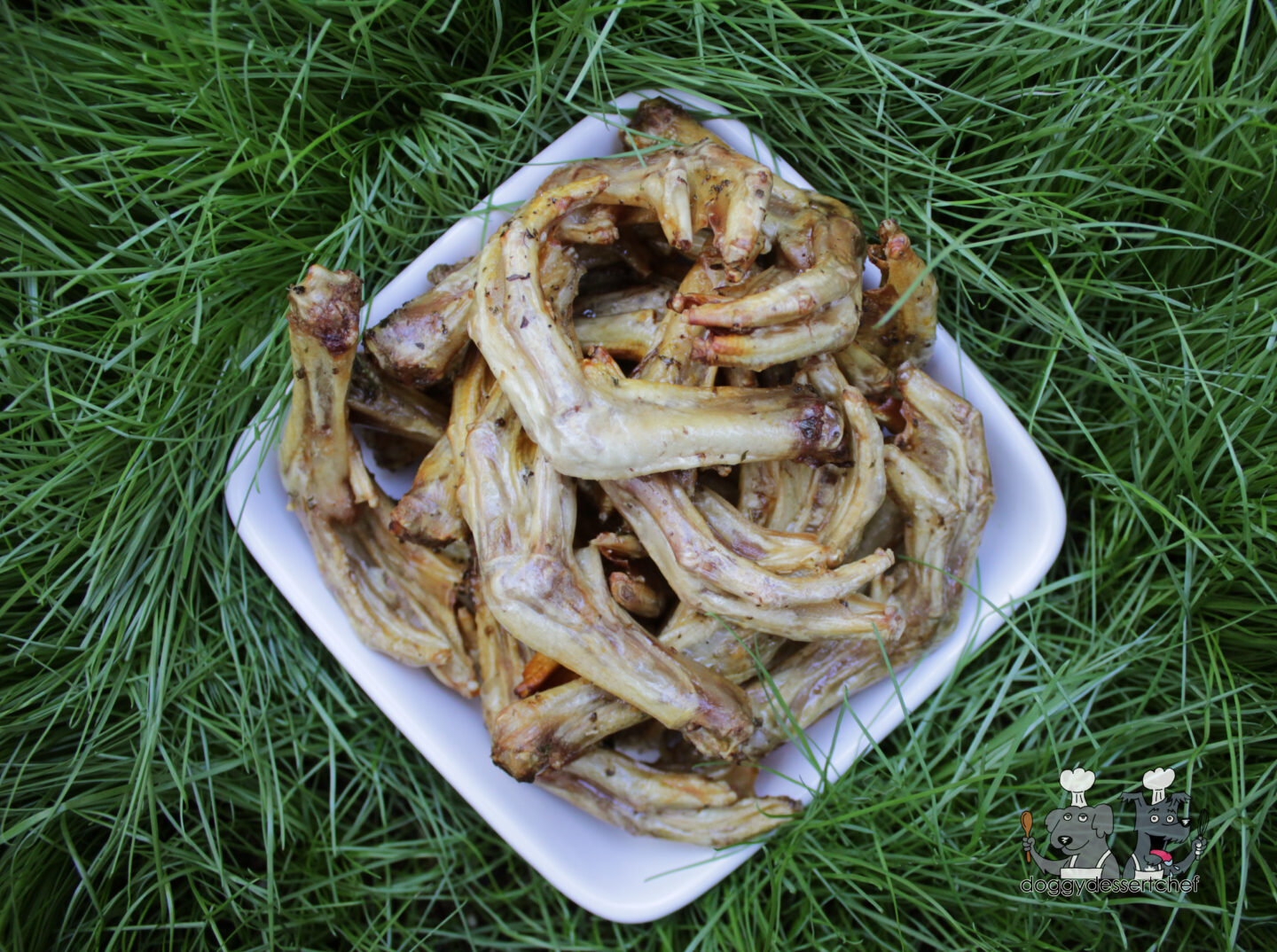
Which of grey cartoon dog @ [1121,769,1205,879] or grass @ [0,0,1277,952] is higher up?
grass @ [0,0,1277,952]

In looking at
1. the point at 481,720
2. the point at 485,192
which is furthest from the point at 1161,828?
the point at 485,192

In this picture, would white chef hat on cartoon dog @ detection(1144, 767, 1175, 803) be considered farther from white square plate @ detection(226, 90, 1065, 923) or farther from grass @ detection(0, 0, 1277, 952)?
white square plate @ detection(226, 90, 1065, 923)

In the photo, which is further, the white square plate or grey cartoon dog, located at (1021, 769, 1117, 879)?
grey cartoon dog, located at (1021, 769, 1117, 879)

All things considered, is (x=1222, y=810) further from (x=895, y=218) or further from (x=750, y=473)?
(x=895, y=218)

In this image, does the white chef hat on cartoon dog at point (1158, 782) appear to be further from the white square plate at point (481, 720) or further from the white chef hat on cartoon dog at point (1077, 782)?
the white square plate at point (481, 720)

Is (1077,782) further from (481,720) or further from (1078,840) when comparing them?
(481,720)

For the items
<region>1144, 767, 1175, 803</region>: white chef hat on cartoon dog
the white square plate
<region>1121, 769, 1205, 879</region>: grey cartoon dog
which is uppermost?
the white square plate

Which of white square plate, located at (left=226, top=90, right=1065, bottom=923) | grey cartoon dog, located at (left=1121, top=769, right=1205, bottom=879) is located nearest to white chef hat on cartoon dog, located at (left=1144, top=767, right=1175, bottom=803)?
grey cartoon dog, located at (left=1121, top=769, right=1205, bottom=879)
